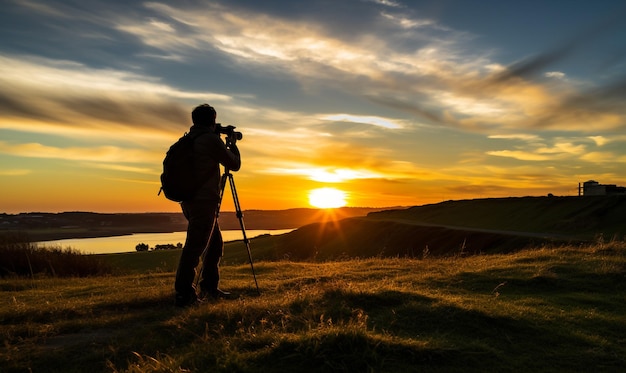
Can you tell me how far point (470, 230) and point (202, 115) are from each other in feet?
151

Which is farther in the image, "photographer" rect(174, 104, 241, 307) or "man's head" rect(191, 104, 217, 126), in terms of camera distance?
"man's head" rect(191, 104, 217, 126)

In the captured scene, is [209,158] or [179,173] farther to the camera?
[209,158]

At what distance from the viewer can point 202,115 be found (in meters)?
8.38

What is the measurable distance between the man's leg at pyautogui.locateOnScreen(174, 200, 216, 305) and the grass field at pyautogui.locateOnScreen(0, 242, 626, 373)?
1.32 feet

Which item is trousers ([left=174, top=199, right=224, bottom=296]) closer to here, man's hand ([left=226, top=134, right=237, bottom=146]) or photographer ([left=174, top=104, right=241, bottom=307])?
photographer ([left=174, top=104, right=241, bottom=307])

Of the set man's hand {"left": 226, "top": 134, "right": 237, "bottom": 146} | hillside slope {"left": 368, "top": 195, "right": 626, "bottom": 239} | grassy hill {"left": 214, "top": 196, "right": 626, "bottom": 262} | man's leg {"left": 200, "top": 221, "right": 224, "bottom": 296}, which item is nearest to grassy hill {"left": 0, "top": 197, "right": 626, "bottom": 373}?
man's leg {"left": 200, "top": 221, "right": 224, "bottom": 296}

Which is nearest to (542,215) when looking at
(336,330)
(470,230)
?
(470,230)

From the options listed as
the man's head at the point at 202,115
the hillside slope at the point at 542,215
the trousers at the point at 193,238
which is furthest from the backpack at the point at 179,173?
the hillside slope at the point at 542,215

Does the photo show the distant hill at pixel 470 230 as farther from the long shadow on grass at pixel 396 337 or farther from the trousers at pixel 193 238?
the long shadow on grass at pixel 396 337

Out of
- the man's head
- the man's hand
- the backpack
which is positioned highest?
the man's head

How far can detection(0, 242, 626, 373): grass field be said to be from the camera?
497cm

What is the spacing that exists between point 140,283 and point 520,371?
9426 mm

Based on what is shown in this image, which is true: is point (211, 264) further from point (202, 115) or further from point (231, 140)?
point (202, 115)

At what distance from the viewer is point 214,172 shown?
27.2ft
